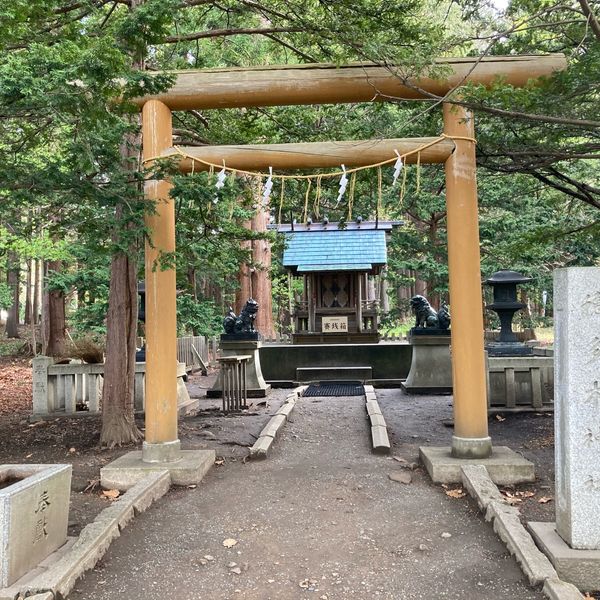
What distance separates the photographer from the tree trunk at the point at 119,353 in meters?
7.20

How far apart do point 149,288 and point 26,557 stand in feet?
10.6

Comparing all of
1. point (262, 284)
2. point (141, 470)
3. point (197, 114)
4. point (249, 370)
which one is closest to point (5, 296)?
point (262, 284)

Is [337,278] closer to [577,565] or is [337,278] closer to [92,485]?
[92,485]

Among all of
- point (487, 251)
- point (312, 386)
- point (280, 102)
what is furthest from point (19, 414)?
point (487, 251)

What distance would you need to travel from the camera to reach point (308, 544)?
4.23 metres

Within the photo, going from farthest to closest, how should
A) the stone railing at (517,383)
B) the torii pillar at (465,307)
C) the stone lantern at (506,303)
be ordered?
the stone lantern at (506,303) → the stone railing at (517,383) → the torii pillar at (465,307)

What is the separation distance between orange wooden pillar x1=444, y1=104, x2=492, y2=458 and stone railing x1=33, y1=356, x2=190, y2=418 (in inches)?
226

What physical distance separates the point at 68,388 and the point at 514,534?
7.88m

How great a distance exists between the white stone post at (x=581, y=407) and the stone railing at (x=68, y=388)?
24.5 feet

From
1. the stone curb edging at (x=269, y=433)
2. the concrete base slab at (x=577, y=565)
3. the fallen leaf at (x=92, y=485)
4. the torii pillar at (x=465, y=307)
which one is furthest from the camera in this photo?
the stone curb edging at (x=269, y=433)

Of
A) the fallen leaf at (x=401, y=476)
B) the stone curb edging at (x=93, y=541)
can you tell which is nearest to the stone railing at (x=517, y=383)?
the fallen leaf at (x=401, y=476)

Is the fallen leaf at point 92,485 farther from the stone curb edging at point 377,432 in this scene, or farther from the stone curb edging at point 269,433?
the stone curb edging at point 377,432

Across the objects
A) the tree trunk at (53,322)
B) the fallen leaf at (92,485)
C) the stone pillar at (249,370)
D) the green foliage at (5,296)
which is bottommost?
the fallen leaf at (92,485)

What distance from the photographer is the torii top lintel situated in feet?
19.1
